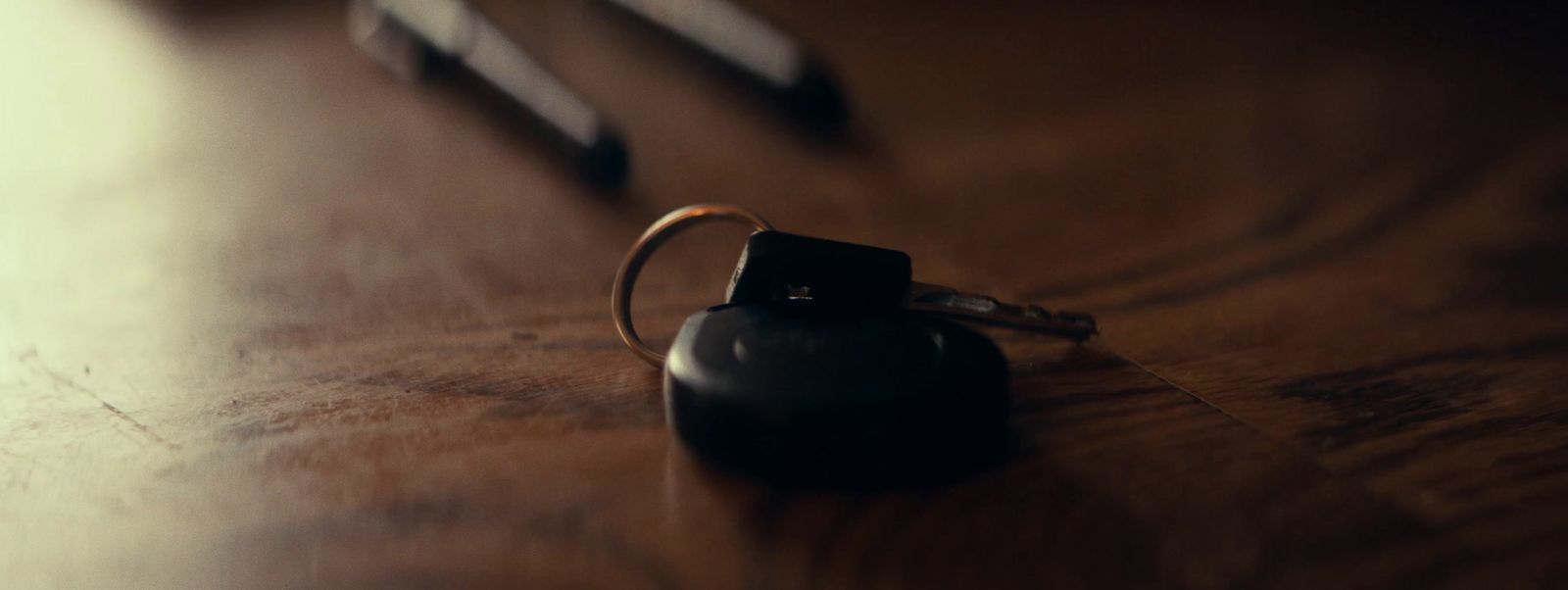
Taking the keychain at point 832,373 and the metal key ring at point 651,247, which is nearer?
the keychain at point 832,373

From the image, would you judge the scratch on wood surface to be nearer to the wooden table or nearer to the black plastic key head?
the wooden table

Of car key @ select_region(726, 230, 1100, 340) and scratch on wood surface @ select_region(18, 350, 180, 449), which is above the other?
car key @ select_region(726, 230, 1100, 340)

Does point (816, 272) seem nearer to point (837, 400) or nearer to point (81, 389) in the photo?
point (837, 400)

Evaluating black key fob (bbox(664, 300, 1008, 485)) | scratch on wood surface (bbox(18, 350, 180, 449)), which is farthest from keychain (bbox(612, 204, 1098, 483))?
scratch on wood surface (bbox(18, 350, 180, 449))

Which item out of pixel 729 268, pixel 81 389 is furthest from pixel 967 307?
pixel 81 389

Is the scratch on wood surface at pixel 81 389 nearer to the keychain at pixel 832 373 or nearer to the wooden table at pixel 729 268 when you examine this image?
the wooden table at pixel 729 268

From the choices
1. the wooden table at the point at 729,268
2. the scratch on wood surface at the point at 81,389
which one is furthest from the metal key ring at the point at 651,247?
the scratch on wood surface at the point at 81,389

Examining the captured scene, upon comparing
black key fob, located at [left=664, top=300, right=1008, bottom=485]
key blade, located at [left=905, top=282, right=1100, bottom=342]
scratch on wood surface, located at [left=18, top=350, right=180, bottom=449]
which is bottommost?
scratch on wood surface, located at [left=18, top=350, right=180, bottom=449]
